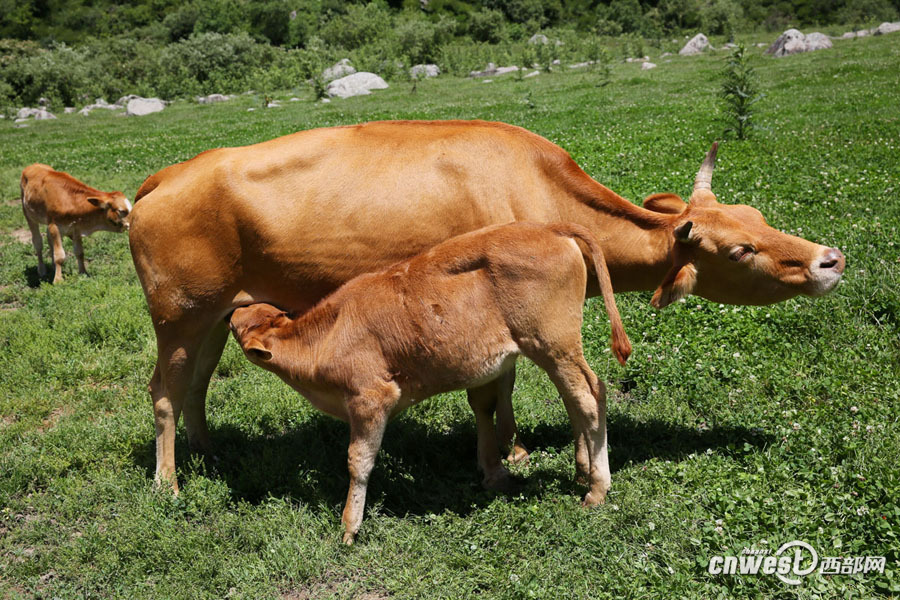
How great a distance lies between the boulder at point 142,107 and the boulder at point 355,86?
397 inches

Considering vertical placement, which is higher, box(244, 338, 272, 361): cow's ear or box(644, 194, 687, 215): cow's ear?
box(644, 194, 687, 215): cow's ear

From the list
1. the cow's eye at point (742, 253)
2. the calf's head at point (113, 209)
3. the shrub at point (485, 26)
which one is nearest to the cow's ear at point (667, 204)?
the cow's eye at point (742, 253)

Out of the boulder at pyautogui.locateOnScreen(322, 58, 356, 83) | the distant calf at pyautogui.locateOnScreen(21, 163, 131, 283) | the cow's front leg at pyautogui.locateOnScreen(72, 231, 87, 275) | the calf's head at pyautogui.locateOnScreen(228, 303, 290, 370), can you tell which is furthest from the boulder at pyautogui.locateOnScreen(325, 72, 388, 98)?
the calf's head at pyautogui.locateOnScreen(228, 303, 290, 370)

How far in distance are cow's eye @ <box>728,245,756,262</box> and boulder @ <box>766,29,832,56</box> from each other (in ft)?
119

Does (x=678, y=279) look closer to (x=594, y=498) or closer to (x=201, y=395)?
(x=594, y=498)

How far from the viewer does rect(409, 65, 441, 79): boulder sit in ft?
151

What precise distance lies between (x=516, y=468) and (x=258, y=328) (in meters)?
2.34

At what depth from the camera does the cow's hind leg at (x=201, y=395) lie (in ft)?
20.3

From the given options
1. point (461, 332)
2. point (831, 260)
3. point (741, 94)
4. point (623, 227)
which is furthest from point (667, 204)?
point (741, 94)

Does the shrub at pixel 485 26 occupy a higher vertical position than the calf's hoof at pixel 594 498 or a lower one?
higher

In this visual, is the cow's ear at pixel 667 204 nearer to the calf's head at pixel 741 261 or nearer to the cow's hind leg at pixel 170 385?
the calf's head at pixel 741 261

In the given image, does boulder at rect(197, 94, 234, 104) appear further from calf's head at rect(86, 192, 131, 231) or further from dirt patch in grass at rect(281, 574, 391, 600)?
dirt patch in grass at rect(281, 574, 391, 600)

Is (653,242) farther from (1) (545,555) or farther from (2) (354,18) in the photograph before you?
(2) (354,18)

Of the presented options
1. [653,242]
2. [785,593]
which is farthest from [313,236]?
[785,593]
